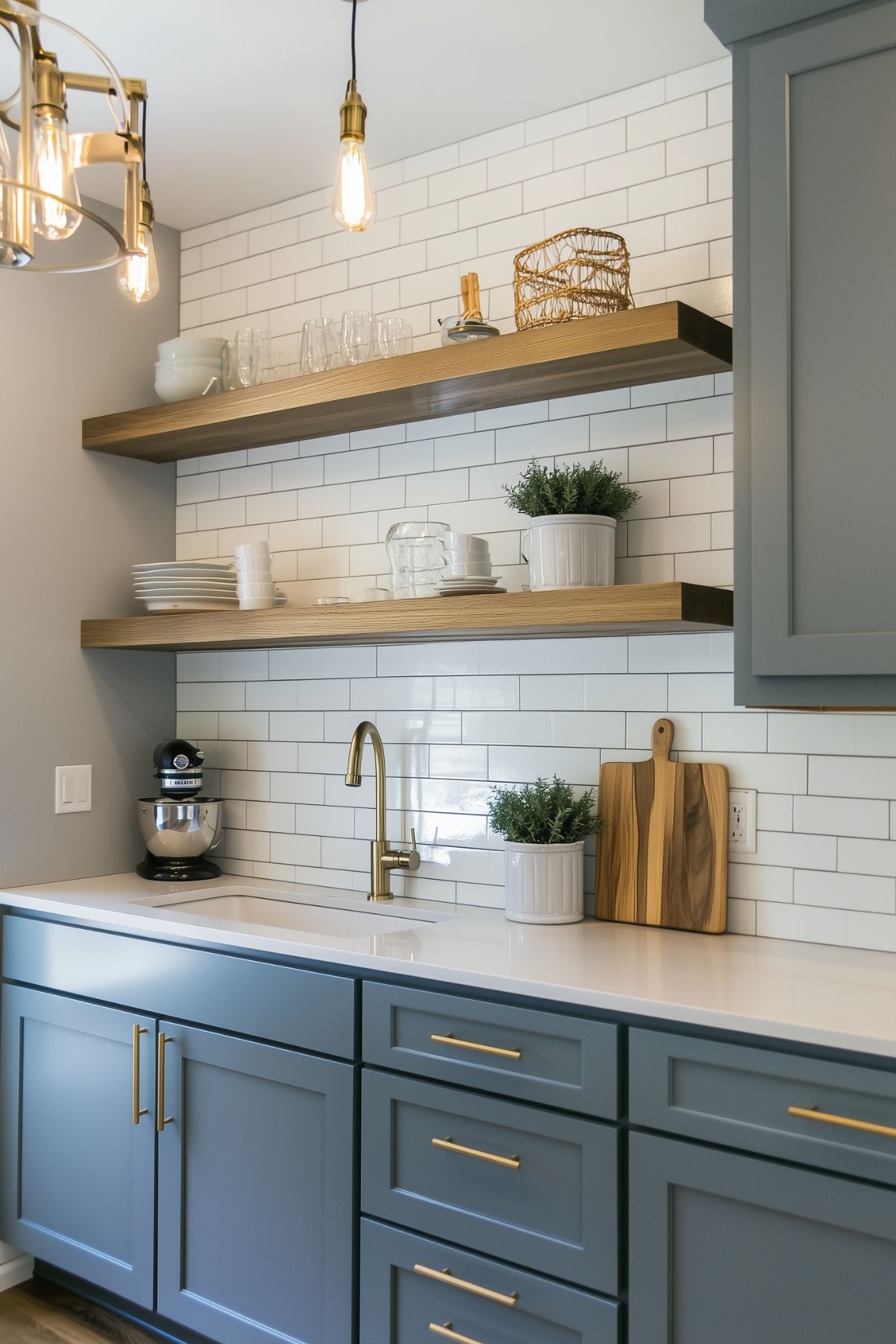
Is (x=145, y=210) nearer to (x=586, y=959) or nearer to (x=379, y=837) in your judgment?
(x=586, y=959)

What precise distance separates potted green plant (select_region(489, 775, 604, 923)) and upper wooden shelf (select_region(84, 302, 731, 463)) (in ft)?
2.89

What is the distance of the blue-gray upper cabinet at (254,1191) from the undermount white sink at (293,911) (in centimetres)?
38

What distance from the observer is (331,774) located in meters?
3.03

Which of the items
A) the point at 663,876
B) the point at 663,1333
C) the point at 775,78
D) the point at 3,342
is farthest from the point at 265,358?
the point at 663,1333

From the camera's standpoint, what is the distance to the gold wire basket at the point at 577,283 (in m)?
2.38

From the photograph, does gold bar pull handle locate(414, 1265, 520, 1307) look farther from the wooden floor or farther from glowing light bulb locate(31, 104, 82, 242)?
glowing light bulb locate(31, 104, 82, 242)

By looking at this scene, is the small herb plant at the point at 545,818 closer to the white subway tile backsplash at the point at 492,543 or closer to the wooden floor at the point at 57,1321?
the white subway tile backsplash at the point at 492,543

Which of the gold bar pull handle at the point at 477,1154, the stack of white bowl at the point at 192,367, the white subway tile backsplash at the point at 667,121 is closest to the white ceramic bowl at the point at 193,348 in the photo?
the stack of white bowl at the point at 192,367

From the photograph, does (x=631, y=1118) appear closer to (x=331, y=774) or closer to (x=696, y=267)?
(x=331, y=774)

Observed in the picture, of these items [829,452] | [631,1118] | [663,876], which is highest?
[829,452]

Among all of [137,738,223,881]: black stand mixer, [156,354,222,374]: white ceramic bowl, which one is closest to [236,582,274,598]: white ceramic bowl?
[137,738,223,881]: black stand mixer

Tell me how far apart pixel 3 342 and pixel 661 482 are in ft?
5.56

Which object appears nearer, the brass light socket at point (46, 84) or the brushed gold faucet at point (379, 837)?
the brass light socket at point (46, 84)

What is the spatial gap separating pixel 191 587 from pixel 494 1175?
1629mm
